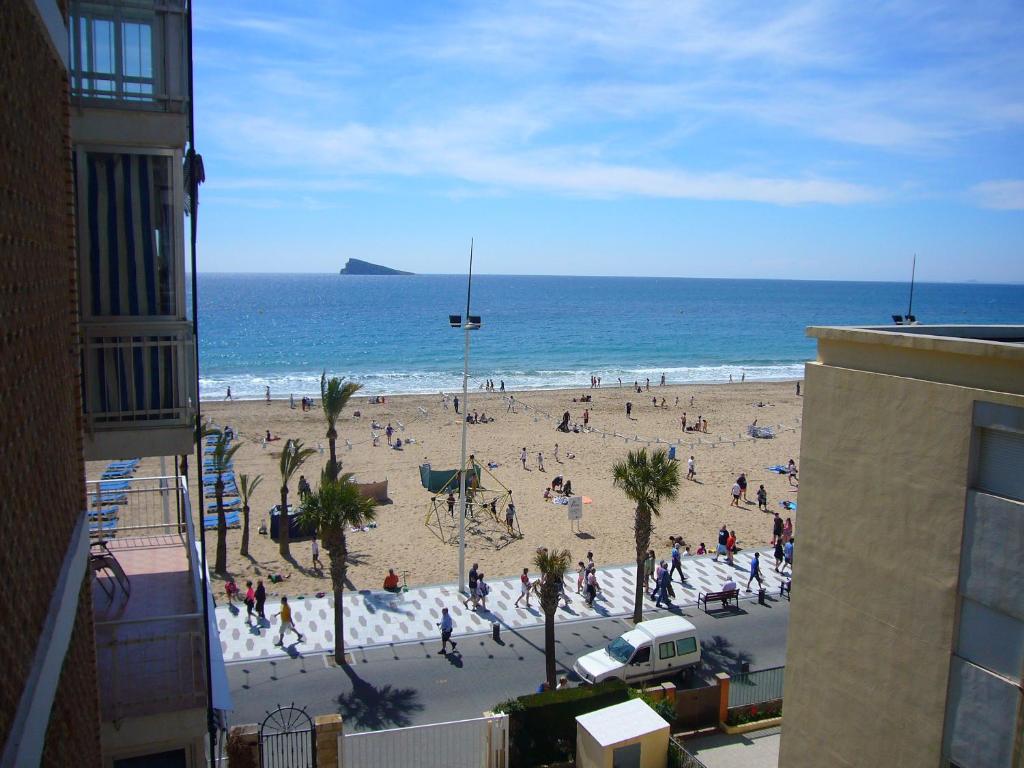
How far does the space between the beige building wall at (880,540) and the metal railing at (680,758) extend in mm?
3214

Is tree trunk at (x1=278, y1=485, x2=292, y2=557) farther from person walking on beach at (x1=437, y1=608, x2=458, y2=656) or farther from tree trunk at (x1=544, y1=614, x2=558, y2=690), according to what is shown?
tree trunk at (x1=544, y1=614, x2=558, y2=690)

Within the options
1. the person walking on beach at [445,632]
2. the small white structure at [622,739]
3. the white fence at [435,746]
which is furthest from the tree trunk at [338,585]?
Answer: the small white structure at [622,739]

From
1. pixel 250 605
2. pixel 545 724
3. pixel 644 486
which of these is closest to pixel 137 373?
pixel 545 724

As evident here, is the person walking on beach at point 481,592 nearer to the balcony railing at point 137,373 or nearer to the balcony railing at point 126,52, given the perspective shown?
the balcony railing at point 137,373

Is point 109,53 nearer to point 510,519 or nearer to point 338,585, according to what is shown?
point 338,585

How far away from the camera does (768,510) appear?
28.2 meters

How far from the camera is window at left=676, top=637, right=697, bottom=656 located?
49.9ft

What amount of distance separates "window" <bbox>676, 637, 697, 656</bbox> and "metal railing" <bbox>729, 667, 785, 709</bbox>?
4.92 ft

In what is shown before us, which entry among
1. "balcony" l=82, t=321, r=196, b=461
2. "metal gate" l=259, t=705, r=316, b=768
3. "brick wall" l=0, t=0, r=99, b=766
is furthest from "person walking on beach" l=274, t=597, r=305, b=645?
"brick wall" l=0, t=0, r=99, b=766

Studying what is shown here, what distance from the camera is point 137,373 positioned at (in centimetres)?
714

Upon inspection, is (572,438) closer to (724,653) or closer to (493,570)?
(493,570)

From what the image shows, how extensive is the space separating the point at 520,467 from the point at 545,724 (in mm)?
21936

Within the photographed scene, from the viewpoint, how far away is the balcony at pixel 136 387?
7.02 meters

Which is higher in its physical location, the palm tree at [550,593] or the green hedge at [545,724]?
the palm tree at [550,593]
